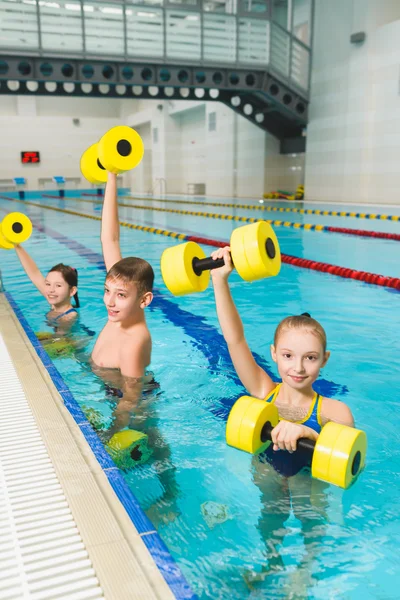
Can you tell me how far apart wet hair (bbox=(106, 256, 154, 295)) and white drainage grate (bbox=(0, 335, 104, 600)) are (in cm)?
90

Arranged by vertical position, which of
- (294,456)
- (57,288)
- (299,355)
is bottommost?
(294,456)

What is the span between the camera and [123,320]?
295 centimetres

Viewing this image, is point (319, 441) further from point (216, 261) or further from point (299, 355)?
point (216, 261)

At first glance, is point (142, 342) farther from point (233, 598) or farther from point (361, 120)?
point (361, 120)

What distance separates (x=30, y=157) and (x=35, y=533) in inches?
1298

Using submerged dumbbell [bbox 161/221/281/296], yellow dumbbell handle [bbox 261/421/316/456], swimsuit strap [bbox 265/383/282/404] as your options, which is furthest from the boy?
yellow dumbbell handle [bbox 261/421/316/456]

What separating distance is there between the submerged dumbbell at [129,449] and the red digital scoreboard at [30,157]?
1260 inches

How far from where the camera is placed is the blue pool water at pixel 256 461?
5.75 ft

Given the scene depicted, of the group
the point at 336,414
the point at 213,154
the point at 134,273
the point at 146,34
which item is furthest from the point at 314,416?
the point at 213,154

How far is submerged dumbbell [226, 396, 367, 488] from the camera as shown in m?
1.85

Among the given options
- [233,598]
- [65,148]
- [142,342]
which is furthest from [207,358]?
[65,148]

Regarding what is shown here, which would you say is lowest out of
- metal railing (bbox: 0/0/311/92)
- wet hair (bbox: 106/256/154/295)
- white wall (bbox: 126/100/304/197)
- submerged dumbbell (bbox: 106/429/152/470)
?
submerged dumbbell (bbox: 106/429/152/470)

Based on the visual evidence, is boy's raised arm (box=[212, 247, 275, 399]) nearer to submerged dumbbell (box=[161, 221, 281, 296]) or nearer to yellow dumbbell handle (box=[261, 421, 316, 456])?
submerged dumbbell (box=[161, 221, 281, 296])

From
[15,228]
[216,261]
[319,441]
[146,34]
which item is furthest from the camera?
[146,34]
